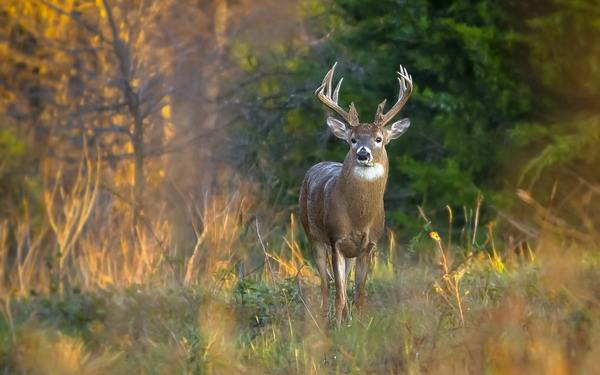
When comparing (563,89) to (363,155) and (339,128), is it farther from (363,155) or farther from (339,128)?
(363,155)

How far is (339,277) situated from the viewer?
978 cm

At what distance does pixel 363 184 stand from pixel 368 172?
0.33 feet

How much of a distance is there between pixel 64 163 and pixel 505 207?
6.92m

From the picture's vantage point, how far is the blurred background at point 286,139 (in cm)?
1303

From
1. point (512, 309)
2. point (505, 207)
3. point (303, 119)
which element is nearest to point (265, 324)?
point (512, 309)

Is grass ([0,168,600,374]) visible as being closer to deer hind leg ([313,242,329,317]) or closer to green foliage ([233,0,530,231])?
deer hind leg ([313,242,329,317])

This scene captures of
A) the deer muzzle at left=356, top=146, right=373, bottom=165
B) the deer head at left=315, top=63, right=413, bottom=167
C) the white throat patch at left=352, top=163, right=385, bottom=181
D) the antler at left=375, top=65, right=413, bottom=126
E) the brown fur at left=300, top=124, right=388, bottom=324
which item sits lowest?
the brown fur at left=300, top=124, right=388, bottom=324

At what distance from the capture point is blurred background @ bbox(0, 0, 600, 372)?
13.0m

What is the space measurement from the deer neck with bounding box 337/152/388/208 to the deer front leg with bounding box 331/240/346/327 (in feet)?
1.13

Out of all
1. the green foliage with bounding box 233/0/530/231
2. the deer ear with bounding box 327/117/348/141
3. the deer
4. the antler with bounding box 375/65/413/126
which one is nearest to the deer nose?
the deer

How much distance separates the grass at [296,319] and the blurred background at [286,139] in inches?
7.2

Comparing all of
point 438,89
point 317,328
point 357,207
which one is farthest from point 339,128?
point 438,89

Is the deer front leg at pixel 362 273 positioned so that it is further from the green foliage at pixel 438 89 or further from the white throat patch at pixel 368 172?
the green foliage at pixel 438 89

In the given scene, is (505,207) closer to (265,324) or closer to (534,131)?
(534,131)
